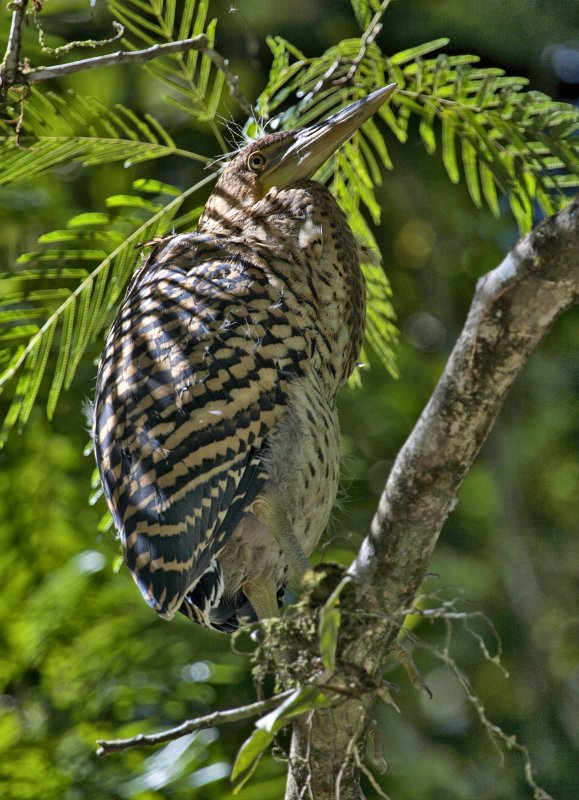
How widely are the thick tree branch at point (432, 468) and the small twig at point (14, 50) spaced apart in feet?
2.87

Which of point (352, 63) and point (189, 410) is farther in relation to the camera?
point (352, 63)

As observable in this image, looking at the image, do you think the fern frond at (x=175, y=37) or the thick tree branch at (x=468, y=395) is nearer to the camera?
the thick tree branch at (x=468, y=395)

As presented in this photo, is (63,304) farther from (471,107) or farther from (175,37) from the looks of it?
(471,107)

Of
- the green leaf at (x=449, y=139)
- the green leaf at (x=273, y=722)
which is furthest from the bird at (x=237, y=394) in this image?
the green leaf at (x=273, y=722)

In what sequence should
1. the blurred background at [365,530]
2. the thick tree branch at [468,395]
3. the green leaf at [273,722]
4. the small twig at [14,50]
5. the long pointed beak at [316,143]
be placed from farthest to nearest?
1. the blurred background at [365,530]
2. the long pointed beak at [316,143]
3. the small twig at [14,50]
4. the thick tree branch at [468,395]
5. the green leaf at [273,722]

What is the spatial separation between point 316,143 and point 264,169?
23 centimetres

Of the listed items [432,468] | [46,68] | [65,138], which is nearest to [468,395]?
[432,468]

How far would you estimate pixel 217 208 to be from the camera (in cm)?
288

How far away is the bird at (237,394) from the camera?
2.23 meters

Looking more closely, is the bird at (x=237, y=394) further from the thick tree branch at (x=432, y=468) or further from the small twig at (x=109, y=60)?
the small twig at (x=109, y=60)

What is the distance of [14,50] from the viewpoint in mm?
1963

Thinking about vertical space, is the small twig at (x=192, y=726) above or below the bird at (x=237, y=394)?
below

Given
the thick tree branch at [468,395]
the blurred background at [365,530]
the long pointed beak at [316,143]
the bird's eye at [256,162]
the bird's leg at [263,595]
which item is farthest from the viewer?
the blurred background at [365,530]

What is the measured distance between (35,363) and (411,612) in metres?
1.04
